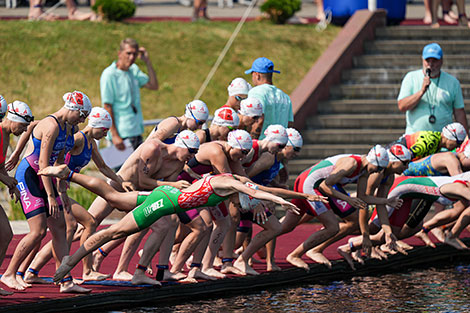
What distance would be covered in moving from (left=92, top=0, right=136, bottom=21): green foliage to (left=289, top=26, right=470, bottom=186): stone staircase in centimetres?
608

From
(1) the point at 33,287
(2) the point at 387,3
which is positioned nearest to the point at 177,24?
(2) the point at 387,3

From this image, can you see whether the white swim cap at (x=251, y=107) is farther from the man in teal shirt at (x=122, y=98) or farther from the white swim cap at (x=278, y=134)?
the man in teal shirt at (x=122, y=98)

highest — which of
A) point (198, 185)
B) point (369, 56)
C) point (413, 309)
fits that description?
point (369, 56)

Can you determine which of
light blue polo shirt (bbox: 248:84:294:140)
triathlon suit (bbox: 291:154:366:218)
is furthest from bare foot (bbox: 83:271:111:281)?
light blue polo shirt (bbox: 248:84:294:140)

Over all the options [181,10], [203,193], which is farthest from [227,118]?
[181,10]

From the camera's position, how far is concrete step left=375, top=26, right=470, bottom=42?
20.5 meters

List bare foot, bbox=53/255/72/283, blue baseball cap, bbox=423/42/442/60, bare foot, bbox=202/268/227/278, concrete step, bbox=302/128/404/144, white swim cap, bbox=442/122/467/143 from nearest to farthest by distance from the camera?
bare foot, bbox=53/255/72/283
bare foot, bbox=202/268/227/278
white swim cap, bbox=442/122/467/143
blue baseball cap, bbox=423/42/442/60
concrete step, bbox=302/128/404/144

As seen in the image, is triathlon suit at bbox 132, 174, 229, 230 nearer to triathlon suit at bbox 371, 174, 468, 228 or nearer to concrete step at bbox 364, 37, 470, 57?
triathlon suit at bbox 371, 174, 468, 228

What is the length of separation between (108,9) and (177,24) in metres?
1.67

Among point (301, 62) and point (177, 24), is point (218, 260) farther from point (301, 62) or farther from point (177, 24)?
point (177, 24)

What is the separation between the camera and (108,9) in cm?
2383

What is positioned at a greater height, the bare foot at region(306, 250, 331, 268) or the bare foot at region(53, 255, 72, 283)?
the bare foot at region(53, 255, 72, 283)

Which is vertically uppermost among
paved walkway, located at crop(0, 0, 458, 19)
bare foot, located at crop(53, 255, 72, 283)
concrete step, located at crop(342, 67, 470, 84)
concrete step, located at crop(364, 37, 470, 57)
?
paved walkway, located at crop(0, 0, 458, 19)

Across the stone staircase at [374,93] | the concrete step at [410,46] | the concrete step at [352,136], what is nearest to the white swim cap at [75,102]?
the stone staircase at [374,93]
